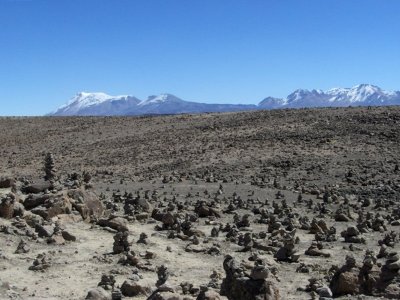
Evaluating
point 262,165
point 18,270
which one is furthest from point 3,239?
point 262,165

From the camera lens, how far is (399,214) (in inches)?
711

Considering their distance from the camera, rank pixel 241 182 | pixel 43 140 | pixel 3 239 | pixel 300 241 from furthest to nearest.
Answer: pixel 43 140 → pixel 241 182 → pixel 300 241 → pixel 3 239

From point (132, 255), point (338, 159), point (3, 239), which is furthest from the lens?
point (338, 159)

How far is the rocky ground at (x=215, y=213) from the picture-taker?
9.62 meters

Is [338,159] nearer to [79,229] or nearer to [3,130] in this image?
[79,229]

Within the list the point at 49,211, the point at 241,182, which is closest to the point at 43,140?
the point at 241,182

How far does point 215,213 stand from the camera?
17.5m

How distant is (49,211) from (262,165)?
15.2 metres

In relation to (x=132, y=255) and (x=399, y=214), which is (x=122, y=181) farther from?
(x=132, y=255)

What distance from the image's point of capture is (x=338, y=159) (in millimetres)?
28281

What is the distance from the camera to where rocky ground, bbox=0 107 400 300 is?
9.62 meters

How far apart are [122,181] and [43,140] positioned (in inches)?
737

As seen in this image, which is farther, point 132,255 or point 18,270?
point 132,255

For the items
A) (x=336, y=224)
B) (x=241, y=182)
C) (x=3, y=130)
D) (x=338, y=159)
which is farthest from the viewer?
(x=3, y=130)
